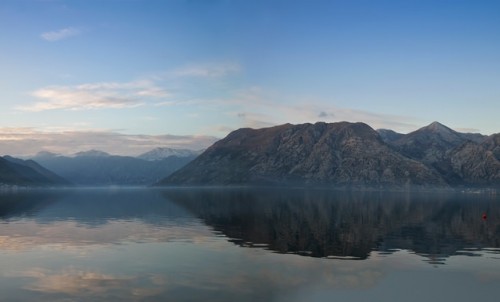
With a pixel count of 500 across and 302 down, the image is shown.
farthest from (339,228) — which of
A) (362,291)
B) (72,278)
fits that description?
(72,278)

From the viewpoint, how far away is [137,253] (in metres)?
78.2

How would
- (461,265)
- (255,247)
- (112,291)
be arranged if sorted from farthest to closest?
(255,247), (461,265), (112,291)

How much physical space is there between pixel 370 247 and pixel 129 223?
241 ft

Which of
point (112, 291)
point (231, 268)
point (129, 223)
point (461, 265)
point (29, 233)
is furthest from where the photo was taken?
point (129, 223)

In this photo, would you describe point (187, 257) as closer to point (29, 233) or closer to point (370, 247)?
point (370, 247)

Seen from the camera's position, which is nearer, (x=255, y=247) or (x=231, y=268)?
(x=231, y=268)

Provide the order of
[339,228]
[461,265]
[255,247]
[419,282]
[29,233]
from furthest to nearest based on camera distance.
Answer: [339,228], [29,233], [255,247], [461,265], [419,282]

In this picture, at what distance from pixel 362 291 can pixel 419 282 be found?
32.8 ft

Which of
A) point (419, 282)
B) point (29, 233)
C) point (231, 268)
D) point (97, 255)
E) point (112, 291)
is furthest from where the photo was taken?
point (29, 233)

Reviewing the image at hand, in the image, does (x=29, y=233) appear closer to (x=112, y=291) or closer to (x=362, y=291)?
(x=112, y=291)

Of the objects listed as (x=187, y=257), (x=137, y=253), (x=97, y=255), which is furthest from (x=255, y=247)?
(x=97, y=255)

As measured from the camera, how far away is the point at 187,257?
244 ft

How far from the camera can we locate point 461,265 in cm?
7044

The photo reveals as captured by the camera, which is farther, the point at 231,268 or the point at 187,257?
the point at 187,257
